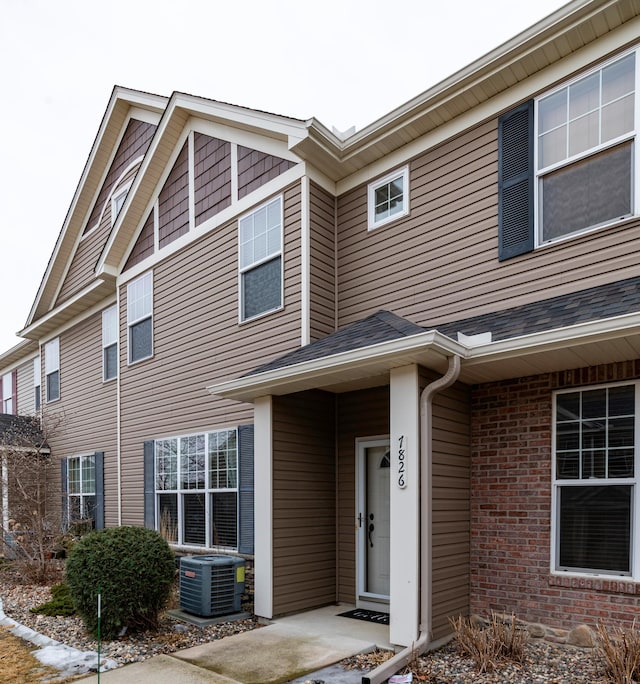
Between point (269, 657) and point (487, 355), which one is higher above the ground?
point (487, 355)

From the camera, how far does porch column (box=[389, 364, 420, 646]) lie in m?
5.38

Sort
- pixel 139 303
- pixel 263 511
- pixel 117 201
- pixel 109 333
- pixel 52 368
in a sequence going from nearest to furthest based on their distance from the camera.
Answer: pixel 263 511 → pixel 139 303 → pixel 109 333 → pixel 117 201 → pixel 52 368

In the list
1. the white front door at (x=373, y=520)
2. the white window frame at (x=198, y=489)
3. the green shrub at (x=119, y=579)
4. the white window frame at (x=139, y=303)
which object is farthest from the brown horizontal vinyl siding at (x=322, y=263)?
the white window frame at (x=139, y=303)

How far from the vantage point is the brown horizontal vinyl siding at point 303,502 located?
272 inches

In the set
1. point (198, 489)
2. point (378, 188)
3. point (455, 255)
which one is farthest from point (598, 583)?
point (198, 489)

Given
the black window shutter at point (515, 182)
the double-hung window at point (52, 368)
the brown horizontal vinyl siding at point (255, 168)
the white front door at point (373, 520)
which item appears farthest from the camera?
the double-hung window at point (52, 368)

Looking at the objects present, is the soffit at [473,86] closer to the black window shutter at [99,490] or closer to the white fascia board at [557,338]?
the white fascia board at [557,338]

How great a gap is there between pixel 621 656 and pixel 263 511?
381 centimetres

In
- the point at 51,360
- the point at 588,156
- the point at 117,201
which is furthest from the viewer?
the point at 51,360

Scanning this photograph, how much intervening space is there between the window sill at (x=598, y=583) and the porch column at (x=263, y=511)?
9.80 feet

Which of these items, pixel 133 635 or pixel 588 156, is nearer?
pixel 588 156

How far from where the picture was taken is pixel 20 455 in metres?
11.7

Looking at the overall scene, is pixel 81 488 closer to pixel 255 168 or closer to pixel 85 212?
pixel 85 212

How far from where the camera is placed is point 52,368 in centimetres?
1522
